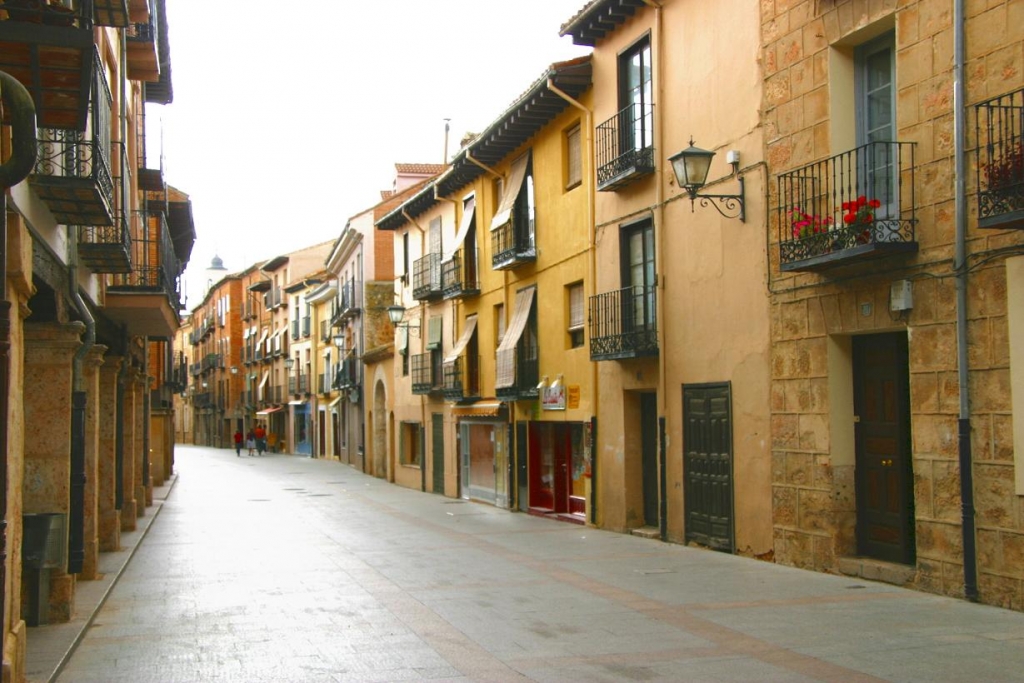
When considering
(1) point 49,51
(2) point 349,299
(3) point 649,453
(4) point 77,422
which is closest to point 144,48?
(4) point 77,422

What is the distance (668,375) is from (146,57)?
32.1 feet

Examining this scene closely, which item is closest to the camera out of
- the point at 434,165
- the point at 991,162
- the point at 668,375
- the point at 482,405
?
the point at 991,162

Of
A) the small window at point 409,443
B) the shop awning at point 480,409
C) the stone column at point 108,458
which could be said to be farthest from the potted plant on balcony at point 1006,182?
the small window at point 409,443

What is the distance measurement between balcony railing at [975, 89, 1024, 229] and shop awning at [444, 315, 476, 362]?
656 inches

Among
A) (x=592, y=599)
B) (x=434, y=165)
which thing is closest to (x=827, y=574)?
(x=592, y=599)

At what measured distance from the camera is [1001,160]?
9.39 m

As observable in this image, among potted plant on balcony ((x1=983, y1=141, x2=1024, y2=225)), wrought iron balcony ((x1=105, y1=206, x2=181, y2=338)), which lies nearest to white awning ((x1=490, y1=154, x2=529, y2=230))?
wrought iron balcony ((x1=105, y1=206, x2=181, y2=338))

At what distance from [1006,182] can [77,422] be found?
9313mm

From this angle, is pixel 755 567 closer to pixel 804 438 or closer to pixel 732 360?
pixel 804 438

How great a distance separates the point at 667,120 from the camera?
16.2m

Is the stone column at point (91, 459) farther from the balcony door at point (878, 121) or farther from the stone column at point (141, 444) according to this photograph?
the stone column at point (141, 444)

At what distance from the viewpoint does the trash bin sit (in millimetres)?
9562

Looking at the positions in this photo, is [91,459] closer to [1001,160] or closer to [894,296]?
[894,296]

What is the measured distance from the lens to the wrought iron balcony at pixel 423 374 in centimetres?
2923
